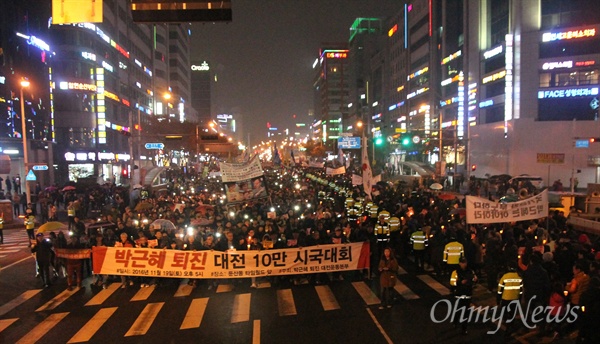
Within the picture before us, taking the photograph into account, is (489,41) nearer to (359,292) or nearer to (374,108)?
(359,292)

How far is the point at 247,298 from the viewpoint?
12.6 m

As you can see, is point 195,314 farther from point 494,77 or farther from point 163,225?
point 494,77

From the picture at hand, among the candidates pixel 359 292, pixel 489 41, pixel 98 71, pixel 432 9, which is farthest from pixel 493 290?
pixel 432 9

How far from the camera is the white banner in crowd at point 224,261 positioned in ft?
42.7

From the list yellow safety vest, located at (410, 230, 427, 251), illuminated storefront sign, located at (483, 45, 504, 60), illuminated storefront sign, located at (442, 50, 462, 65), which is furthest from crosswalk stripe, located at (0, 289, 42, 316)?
illuminated storefront sign, located at (442, 50, 462, 65)

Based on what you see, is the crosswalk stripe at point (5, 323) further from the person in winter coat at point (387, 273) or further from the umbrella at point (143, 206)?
the umbrella at point (143, 206)

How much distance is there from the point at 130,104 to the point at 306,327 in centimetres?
7385

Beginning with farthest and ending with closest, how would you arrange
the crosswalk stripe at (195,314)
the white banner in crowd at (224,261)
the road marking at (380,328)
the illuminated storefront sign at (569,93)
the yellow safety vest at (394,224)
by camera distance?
the illuminated storefront sign at (569,93), the yellow safety vest at (394,224), the white banner in crowd at (224,261), the crosswalk stripe at (195,314), the road marking at (380,328)

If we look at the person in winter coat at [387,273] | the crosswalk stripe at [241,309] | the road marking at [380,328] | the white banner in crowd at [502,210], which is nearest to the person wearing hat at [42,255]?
the crosswalk stripe at [241,309]

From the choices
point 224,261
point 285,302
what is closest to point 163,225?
point 224,261

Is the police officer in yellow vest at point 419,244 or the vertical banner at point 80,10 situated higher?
the vertical banner at point 80,10

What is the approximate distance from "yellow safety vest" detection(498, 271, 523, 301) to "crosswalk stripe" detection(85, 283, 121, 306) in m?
10.1

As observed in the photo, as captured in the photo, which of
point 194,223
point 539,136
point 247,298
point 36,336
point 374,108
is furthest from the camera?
point 374,108

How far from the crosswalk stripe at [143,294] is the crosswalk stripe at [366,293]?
5959mm
